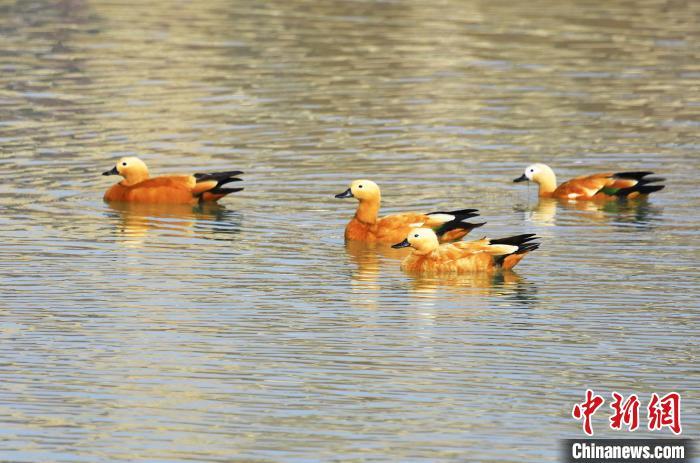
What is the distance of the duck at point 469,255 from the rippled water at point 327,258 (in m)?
0.18

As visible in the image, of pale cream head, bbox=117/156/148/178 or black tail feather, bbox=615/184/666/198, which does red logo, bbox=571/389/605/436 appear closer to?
black tail feather, bbox=615/184/666/198

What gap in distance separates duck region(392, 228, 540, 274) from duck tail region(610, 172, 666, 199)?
4459 millimetres

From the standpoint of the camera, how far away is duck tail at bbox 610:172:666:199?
21594mm

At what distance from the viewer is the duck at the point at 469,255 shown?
1727 cm

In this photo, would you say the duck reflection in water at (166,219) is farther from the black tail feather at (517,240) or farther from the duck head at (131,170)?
the black tail feather at (517,240)

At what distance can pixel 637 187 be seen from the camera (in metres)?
21.7

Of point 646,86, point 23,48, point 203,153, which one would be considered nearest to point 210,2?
point 23,48

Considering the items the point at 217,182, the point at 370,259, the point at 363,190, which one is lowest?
the point at 370,259

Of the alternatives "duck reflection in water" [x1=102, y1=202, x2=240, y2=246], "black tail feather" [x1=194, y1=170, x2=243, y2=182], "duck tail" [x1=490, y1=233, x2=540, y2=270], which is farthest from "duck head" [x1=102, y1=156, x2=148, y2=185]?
"duck tail" [x1=490, y1=233, x2=540, y2=270]

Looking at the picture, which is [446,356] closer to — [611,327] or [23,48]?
[611,327]

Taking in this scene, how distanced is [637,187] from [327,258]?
511 cm

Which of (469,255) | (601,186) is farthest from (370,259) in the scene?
(601,186)

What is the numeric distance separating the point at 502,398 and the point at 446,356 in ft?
4.20

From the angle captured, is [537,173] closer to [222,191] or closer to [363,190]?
[363,190]
